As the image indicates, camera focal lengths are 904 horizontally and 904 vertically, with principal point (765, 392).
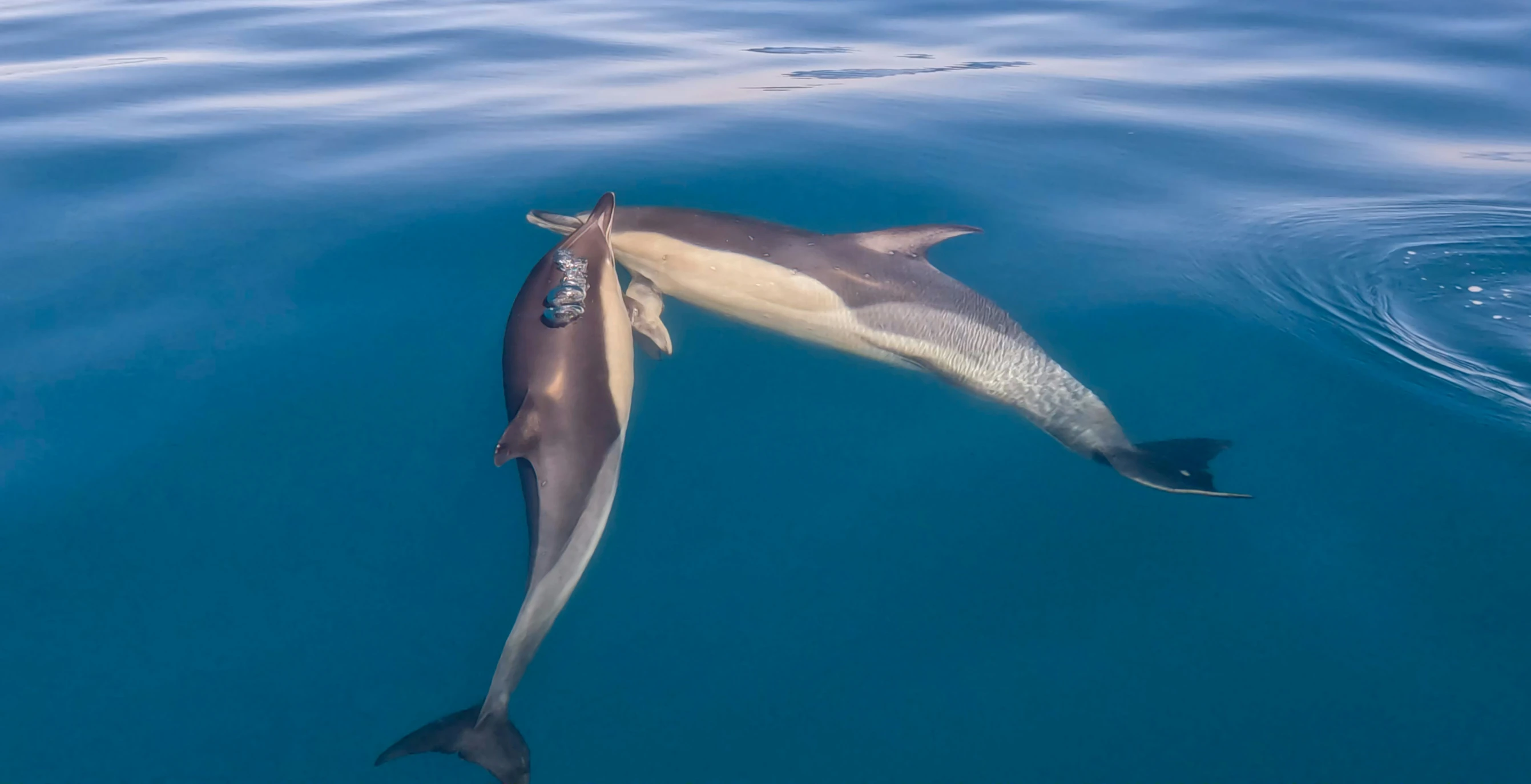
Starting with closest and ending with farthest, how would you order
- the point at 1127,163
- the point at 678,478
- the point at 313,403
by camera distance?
the point at 678,478, the point at 313,403, the point at 1127,163

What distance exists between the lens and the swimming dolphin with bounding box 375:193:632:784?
10.7 feet

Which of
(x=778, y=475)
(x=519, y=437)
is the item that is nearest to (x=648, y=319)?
(x=778, y=475)

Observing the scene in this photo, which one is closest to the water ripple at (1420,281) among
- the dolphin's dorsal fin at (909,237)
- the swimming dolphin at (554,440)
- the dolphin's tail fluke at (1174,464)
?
the dolphin's tail fluke at (1174,464)

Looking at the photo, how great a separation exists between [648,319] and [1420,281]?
4772 mm

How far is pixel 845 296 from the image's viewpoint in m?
5.61

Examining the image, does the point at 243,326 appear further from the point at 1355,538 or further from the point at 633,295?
the point at 1355,538

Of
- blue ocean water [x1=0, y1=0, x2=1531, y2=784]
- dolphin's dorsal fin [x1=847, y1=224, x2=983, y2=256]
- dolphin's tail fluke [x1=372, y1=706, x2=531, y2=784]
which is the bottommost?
dolphin's tail fluke [x1=372, y1=706, x2=531, y2=784]

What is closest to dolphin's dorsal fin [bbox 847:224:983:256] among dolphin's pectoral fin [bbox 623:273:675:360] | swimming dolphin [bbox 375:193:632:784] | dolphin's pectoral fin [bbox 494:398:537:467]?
dolphin's pectoral fin [bbox 623:273:675:360]

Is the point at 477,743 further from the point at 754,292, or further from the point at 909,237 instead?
the point at 909,237

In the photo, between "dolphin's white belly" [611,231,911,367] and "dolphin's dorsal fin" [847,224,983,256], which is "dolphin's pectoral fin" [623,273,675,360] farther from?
"dolphin's dorsal fin" [847,224,983,256]

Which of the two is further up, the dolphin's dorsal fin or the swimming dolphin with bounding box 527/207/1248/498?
the dolphin's dorsal fin

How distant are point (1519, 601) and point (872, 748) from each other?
265 cm

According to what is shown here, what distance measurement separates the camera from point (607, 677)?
11.6ft

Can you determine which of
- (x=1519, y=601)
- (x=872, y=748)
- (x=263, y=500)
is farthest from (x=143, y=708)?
(x=1519, y=601)
